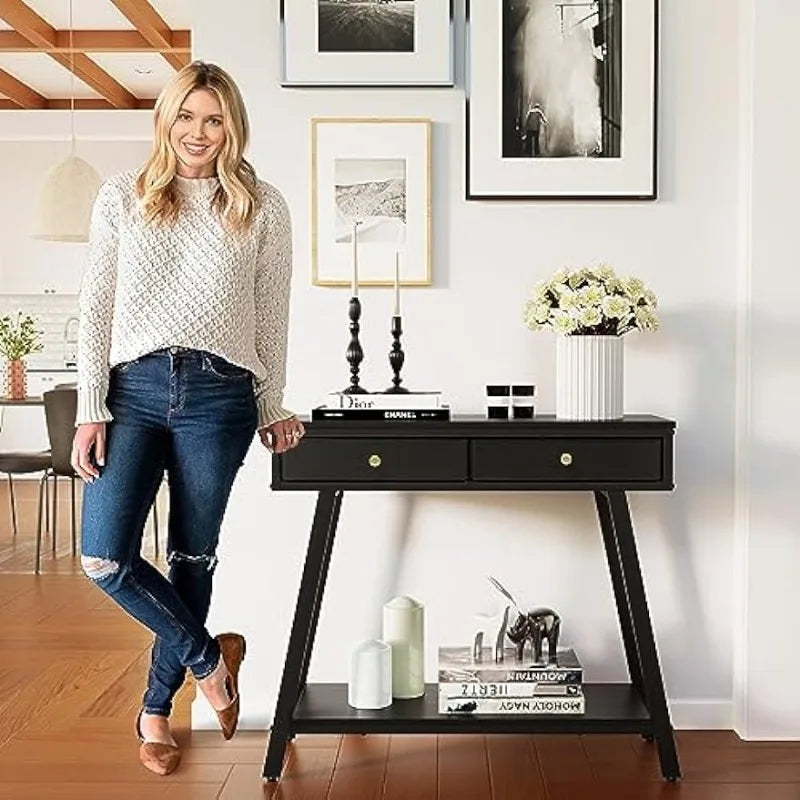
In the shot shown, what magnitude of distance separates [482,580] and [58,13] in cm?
494

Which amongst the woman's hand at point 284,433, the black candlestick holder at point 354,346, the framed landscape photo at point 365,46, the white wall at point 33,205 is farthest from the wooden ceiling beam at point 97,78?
the woman's hand at point 284,433

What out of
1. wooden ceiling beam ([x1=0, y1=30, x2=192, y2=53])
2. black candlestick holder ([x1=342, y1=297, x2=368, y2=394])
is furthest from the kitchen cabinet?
black candlestick holder ([x1=342, y1=297, x2=368, y2=394])

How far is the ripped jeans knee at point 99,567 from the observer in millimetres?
2939

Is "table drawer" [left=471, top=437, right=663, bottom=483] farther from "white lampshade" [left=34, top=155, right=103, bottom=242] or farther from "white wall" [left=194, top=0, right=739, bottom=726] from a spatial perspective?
"white lampshade" [left=34, top=155, right=103, bottom=242]

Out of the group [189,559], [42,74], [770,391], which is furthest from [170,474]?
[42,74]

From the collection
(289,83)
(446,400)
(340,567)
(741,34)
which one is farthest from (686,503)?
(289,83)

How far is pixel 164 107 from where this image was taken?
2.95 m

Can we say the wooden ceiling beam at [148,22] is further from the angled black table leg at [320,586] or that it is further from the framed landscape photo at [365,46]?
the angled black table leg at [320,586]

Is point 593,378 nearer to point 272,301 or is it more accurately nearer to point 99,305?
point 272,301

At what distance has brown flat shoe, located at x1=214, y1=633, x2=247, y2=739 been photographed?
3.23 meters

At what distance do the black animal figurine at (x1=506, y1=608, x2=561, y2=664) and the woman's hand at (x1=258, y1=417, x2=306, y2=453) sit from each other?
0.69 meters

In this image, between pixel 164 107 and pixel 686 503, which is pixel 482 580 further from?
pixel 164 107

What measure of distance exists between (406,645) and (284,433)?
605mm

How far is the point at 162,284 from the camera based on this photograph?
2934 millimetres
